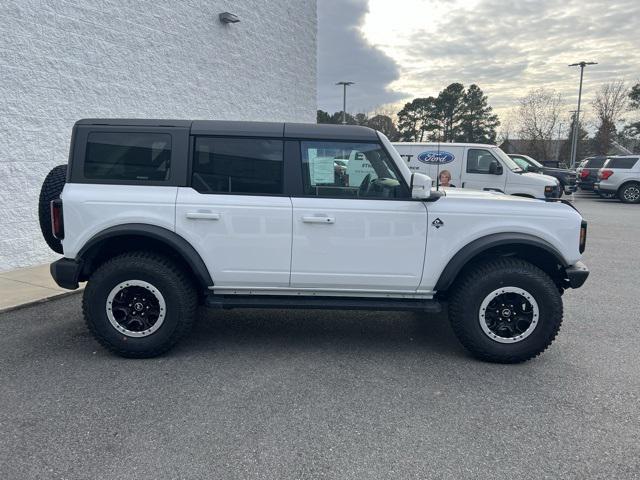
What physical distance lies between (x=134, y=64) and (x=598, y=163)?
67.9ft

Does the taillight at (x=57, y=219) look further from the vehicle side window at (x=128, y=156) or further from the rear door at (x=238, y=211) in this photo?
the rear door at (x=238, y=211)

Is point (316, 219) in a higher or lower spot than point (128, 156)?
lower

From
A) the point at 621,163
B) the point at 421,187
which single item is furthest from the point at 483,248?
the point at 621,163

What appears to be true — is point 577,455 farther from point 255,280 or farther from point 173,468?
point 255,280

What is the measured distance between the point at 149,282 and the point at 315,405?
1698 mm

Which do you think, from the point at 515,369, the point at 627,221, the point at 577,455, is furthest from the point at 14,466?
the point at 627,221

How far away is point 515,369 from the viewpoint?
3.76 m

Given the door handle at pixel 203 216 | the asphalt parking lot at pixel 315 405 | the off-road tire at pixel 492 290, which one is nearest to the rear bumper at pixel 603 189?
the asphalt parking lot at pixel 315 405

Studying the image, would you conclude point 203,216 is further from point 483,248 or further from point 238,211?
point 483,248

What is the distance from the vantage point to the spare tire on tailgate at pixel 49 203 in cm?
401

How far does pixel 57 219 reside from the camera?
3775 millimetres

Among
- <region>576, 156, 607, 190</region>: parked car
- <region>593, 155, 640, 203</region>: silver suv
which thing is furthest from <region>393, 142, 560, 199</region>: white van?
<region>576, 156, 607, 190</region>: parked car

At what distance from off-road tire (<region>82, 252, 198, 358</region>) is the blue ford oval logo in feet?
30.7

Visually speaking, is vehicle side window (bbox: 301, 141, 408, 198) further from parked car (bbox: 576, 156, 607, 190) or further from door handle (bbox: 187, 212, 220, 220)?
parked car (bbox: 576, 156, 607, 190)
